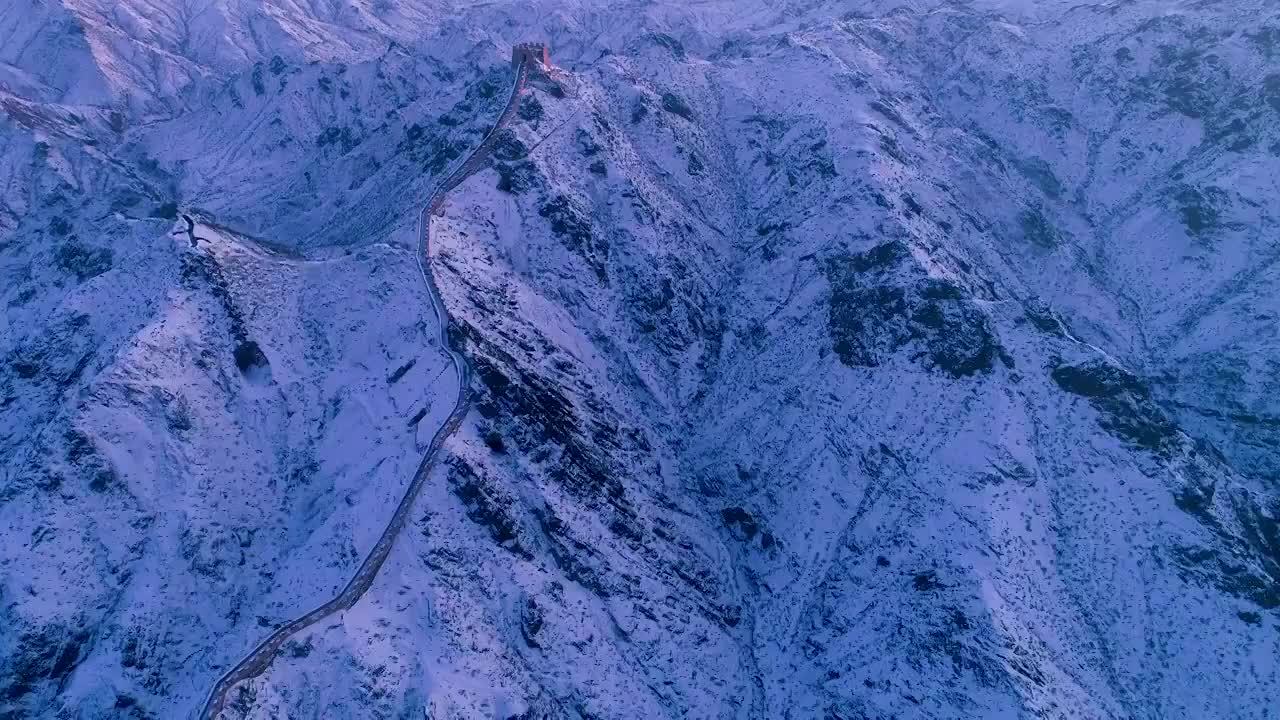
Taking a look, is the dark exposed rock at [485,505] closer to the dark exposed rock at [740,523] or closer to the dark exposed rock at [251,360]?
the dark exposed rock at [740,523]

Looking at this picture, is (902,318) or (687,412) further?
(687,412)

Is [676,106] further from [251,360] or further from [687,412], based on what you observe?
[251,360]

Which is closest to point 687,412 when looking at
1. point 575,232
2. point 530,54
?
point 575,232

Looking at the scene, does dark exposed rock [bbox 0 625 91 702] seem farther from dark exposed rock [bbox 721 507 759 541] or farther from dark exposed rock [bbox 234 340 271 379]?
dark exposed rock [bbox 721 507 759 541]

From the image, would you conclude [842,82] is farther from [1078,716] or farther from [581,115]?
[1078,716]

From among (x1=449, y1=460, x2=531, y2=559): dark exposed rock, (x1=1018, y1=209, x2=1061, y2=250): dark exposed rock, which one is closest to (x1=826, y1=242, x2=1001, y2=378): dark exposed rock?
(x1=1018, y1=209, x2=1061, y2=250): dark exposed rock

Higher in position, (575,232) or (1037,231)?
(1037,231)

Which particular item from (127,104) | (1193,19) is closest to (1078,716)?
(1193,19)
